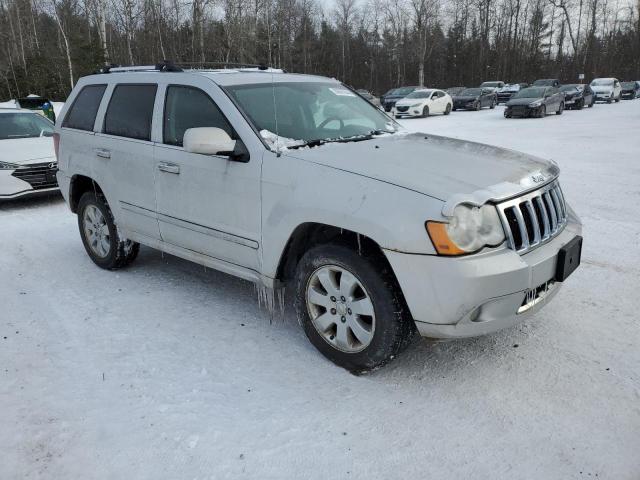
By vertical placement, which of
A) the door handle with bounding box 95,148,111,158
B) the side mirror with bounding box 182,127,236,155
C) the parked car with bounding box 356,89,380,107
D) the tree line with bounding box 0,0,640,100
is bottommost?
the door handle with bounding box 95,148,111,158

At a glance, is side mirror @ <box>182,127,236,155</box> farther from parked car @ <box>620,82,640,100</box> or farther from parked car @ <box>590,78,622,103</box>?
parked car @ <box>620,82,640,100</box>

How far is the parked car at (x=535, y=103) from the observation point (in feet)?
75.1

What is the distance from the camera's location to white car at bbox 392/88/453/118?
25578 millimetres

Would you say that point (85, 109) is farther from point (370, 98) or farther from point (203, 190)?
point (370, 98)

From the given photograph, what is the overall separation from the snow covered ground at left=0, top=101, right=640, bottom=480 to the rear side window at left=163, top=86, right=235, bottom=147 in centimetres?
137

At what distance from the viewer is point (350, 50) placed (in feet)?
219

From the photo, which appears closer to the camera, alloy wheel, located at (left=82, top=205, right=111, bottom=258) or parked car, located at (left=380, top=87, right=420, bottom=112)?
alloy wheel, located at (left=82, top=205, right=111, bottom=258)

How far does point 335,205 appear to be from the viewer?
3035 millimetres

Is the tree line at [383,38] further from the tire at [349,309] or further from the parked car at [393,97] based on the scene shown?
the tire at [349,309]

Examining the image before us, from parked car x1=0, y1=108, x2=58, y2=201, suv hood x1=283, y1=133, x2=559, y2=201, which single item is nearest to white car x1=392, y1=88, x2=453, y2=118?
parked car x1=0, y1=108, x2=58, y2=201

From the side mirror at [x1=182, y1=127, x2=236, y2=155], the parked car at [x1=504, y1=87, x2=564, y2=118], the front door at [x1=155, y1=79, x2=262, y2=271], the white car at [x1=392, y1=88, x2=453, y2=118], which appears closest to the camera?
the side mirror at [x1=182, y1=127, x2=236, y2=155]

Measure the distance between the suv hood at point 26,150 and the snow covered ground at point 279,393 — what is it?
3.90 m

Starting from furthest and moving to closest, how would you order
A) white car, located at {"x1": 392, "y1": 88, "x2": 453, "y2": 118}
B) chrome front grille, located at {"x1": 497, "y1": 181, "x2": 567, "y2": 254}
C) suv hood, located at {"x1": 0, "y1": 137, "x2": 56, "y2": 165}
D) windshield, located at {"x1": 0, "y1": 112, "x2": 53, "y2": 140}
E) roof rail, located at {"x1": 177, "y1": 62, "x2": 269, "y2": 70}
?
white car, located at {"x1": 392, "y1": 88, "x2": 453, "y2": 118}, windshield, located at {"x1": 0, "y1": 112, "x2": 53, "y2": 140}, suv hood, located at {"x1": 0, "y1": 137, "x2": 56, "y2": 165}, roof rail, located at {"x1": 177, "y1": 62, "x2": 269, "y2": 70}, chrome front grille, located at {"x1": 497, "y1": 181, "x2": 567, "y2": 254}

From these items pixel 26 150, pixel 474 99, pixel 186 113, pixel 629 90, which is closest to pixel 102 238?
pixel 186 113
